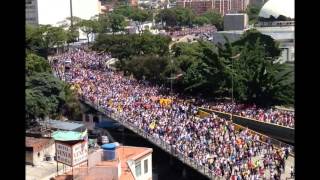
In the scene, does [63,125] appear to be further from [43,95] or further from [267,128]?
[267,128]

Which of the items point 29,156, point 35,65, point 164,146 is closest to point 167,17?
point 35,65

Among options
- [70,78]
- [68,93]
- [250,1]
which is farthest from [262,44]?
[250,1]

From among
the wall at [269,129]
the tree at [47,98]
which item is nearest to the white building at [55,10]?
the tree at [47,98]

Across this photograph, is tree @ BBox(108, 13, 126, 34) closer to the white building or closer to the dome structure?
the white building

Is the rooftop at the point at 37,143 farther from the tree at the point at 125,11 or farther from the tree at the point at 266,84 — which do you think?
the tree at the point at 125,11

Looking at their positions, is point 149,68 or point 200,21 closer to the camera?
point 149,68

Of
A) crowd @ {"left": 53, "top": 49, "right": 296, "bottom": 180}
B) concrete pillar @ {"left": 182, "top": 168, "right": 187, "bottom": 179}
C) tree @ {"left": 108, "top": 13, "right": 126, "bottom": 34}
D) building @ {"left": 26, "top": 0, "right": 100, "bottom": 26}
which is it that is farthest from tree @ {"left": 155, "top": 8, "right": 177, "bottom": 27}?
concrete pillar @ {"left": 182, "top": 168, "right": 187, "bottom": 179}

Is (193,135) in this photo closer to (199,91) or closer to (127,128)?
(127,128)
